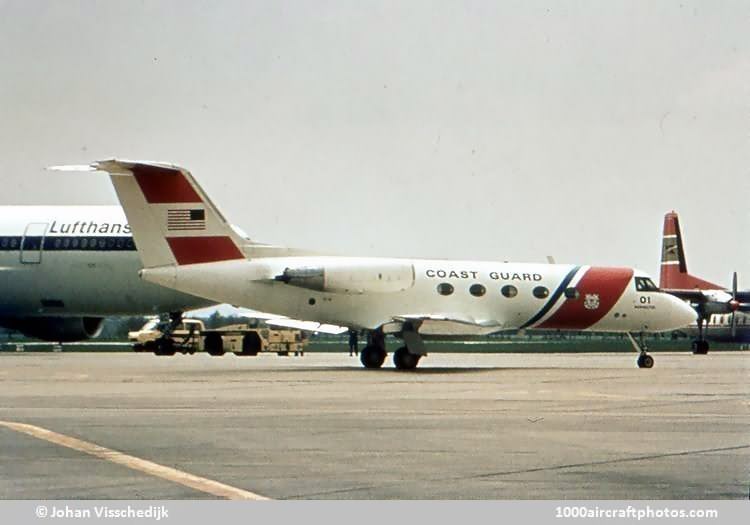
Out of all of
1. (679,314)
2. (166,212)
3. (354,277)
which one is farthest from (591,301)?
(166,212)

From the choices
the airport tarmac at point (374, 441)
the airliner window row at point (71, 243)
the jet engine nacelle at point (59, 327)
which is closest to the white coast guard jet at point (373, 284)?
the airliner window row at point (71, 243)

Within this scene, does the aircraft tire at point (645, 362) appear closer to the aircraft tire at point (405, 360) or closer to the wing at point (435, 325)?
the wing at point (435, 325)

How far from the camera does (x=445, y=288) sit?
109ft

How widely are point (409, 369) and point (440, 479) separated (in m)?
22.2

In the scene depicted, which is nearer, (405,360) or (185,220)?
(185,220)

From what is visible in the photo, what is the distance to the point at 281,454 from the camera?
39.0 ft

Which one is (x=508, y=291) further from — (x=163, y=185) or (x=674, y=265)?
(x=674, y=265)

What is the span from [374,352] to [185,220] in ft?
21.0

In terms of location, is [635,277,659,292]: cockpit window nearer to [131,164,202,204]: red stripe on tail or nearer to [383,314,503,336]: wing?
[383,314,503,336]: wing

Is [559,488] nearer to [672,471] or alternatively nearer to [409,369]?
[672,471]

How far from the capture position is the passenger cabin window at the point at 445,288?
109 feet

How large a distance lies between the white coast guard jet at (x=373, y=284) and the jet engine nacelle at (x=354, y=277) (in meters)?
0.03

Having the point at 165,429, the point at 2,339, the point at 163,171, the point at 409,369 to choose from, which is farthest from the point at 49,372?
the point at 2,339

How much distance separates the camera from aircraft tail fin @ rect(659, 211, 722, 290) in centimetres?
6881
